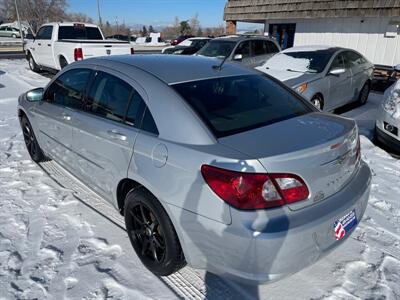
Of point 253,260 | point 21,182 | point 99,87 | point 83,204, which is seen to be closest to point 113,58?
point 99,87

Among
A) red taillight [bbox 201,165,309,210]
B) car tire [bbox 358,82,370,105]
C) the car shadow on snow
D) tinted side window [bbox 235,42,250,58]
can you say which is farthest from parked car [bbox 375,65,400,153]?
tinted side window [bbox 235,42,250,58]

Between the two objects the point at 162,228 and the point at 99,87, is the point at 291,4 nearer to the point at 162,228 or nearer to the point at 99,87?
the point at 99,87

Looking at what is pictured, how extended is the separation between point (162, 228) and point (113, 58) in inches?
67.8

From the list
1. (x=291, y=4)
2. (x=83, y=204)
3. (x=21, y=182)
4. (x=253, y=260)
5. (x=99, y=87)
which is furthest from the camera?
(x=291, y=4)

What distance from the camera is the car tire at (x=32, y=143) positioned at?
14.7 feet

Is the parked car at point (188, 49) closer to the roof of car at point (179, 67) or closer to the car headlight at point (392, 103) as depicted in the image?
the car headlight at point (392, 103)

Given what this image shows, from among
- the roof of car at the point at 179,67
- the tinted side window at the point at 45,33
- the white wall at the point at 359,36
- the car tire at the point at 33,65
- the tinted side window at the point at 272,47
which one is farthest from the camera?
the car tire at the point at 33,65

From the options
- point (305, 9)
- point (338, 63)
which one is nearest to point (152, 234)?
point (338, 63)

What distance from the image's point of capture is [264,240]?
6.46ft

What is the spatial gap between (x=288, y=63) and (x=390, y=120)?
10.3 feet

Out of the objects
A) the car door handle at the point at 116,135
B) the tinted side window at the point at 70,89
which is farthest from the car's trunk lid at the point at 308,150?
the tinted side window at the point at 70,89

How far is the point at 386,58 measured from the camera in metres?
11.1

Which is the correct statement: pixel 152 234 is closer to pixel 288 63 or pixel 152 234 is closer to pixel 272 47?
pixel 288 63

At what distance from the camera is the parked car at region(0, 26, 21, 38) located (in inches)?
1662
